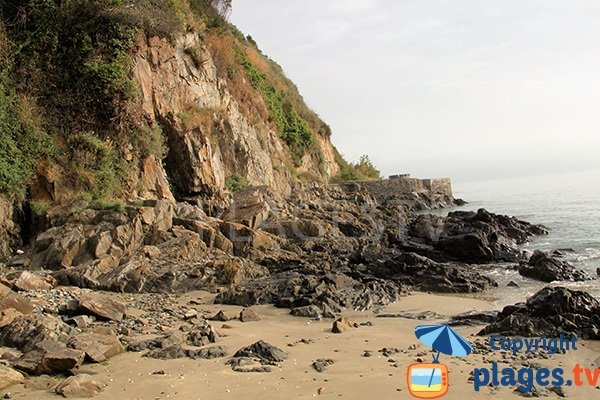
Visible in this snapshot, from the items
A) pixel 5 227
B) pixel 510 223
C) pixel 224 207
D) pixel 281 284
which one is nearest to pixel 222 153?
pixel 224 207

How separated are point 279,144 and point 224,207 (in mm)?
13808

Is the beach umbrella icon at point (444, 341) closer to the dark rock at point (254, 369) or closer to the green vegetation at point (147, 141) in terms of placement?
the dark rock at point (254, 369)

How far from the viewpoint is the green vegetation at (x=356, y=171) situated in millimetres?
42219

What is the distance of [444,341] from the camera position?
584cm

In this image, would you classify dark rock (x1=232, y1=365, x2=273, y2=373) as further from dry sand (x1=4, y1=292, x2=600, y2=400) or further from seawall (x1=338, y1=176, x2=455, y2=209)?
seawall (x1=338, y1=176, x2=455, y2=209)

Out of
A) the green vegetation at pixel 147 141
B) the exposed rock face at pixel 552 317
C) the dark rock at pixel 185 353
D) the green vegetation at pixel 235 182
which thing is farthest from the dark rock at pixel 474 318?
the green vegetation at pixel 235 182

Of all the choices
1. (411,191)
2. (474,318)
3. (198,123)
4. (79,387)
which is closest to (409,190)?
(411,191)

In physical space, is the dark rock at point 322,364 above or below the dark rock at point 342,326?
above

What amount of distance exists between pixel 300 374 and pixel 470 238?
13.2m

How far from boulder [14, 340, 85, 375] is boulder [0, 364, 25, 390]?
178 mm

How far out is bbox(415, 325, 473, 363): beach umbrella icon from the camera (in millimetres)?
5828

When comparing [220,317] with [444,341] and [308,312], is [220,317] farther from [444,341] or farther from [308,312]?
[444,341]

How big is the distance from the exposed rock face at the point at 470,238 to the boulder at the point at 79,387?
13709mm

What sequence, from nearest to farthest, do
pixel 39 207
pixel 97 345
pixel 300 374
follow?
pixel 300 374 < pixel 97 345 < pixel 39 207
